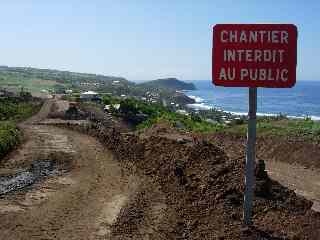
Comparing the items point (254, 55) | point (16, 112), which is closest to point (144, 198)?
point (254, 55)

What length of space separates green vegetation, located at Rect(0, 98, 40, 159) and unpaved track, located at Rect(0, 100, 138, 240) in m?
0.50

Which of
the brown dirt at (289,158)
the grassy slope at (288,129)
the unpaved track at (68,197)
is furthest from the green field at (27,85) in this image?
the unpaved track at (68,197)

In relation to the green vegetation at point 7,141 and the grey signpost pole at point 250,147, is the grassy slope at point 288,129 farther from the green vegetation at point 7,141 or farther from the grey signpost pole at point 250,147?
the grey signpost pole at point 250,147

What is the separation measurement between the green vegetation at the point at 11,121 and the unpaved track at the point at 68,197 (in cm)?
50

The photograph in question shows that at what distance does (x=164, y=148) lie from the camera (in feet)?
65.1

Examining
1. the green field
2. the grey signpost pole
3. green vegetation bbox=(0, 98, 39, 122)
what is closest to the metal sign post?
the grey signpost pole

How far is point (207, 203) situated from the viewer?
40.7ft

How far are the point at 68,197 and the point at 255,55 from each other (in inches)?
234

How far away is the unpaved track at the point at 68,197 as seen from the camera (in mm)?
10953

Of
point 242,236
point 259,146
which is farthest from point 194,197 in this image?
point 259,146

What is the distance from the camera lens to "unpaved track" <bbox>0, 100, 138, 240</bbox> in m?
11.0

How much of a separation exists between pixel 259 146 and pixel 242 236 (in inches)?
696

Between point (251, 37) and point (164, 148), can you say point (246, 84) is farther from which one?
point (164, 148)

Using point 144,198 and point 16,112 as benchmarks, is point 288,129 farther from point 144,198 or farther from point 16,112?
point 16,112
